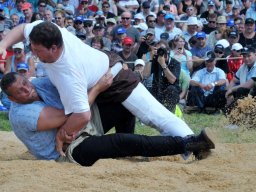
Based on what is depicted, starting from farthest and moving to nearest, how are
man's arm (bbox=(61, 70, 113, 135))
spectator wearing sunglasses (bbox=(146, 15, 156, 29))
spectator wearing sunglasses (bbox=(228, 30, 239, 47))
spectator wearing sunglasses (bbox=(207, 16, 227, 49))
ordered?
spectator wearing sunglasses (bbox=(146, 15, 156, 29)) → spectator wearing sunglasses (bbox=(207, 16, 227, 49)) → spectator wearing sunglasses (bbox=(228, 30, 239, 47)) → man's arm (bbox=(61, 70, 113, 135))

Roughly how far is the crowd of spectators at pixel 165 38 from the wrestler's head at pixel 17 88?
302 centimetres

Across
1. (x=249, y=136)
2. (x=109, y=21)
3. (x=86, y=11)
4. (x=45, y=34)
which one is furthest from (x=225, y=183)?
(x=86, y=11)

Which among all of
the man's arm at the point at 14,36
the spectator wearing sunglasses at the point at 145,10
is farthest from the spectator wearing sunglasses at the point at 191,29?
the man's arm at the point at 14,36

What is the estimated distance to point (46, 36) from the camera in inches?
247

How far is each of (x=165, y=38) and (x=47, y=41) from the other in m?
8.20

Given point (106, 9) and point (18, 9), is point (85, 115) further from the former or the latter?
point (106, 9)

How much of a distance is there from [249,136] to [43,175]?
4.04 meters

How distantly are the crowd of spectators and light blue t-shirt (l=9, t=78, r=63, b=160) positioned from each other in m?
2.85

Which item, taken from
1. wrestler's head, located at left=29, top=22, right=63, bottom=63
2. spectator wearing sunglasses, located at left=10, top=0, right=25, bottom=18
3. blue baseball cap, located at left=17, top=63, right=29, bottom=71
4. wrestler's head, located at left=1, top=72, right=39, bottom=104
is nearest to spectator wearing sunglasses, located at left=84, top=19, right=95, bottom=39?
spectator wearing sunglasses, located at left=10, top=0, right=25, bottom=18

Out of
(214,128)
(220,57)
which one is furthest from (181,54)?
(214,128)

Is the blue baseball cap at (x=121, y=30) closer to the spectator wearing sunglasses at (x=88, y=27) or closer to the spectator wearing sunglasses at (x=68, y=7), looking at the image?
the spectator wearing sunglasses at (x=88, y=27)

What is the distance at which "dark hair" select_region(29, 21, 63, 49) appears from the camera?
248 inches

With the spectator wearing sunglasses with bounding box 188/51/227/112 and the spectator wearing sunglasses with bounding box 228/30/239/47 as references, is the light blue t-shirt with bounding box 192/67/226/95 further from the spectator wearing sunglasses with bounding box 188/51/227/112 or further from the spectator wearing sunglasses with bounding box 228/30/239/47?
the spectator wearing sunglasses with bounding box 228/30/239/47

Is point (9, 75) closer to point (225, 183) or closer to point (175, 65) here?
point (225, 183)
